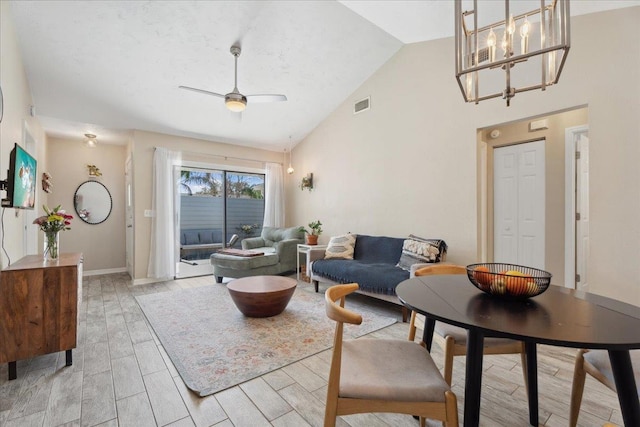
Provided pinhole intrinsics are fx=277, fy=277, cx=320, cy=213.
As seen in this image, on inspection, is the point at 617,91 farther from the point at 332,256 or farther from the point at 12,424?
the point at 12,424

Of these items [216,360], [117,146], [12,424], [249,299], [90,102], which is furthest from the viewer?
[117,146]

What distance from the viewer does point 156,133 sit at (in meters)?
4.75

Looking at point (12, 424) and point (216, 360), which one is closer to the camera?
point (12, 424)

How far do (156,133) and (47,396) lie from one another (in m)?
4.07

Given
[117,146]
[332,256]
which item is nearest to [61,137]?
[117,146]

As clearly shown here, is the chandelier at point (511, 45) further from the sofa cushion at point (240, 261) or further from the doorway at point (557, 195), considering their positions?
the sofa cushion at point (240, 261)

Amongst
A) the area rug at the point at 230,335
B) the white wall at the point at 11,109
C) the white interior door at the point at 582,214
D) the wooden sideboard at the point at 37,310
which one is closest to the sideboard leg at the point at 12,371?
the wooden sideboard at the point at 37,310

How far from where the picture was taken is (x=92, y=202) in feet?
17.2

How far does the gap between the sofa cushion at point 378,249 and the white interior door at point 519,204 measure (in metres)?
1.40

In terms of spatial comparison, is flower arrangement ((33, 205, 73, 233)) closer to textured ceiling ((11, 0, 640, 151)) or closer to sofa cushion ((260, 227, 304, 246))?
textured ceiling ((11, 0, 640, 151))

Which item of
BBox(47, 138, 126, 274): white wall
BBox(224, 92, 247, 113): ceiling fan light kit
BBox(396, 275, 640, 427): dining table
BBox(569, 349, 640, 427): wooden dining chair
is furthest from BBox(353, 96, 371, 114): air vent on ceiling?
BBox(47, 138, 126, 274): white wall

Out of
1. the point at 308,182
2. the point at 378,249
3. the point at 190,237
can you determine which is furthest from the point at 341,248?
the point at 190,237

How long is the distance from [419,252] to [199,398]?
8.27ft

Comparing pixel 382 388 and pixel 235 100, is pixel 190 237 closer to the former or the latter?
pixel 235 100
